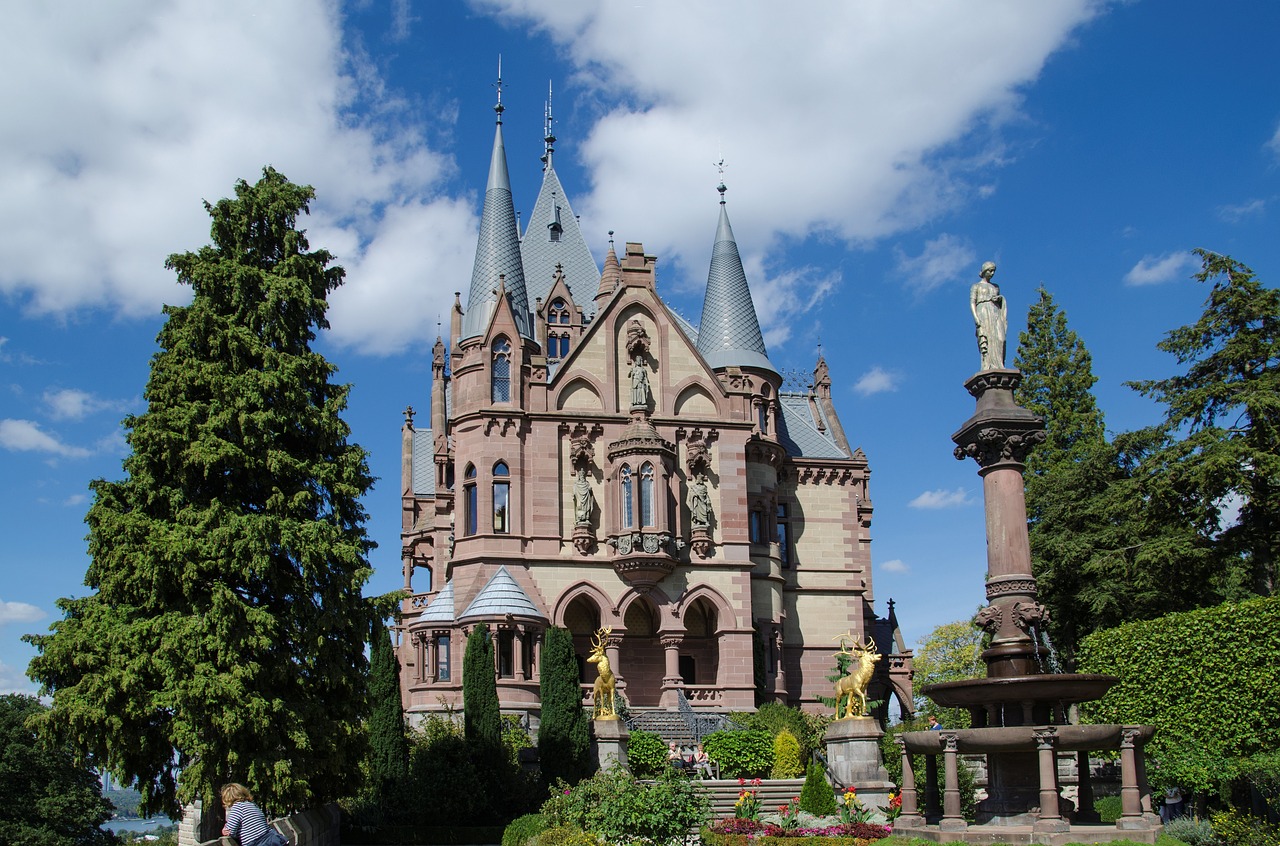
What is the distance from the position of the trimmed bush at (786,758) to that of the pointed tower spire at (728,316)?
738 inches

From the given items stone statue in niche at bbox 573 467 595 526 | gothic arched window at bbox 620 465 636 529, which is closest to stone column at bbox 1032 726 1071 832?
gothic arched window at bbox 620 465 636 529

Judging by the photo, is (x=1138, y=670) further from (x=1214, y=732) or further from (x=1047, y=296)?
(x=1047, y=296)

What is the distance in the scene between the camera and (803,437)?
55188 millimetres

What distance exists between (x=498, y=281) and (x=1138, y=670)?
28.2m

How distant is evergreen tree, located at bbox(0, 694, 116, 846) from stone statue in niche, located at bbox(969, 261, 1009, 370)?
150 ft

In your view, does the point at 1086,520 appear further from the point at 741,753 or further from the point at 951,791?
the point at 951,791

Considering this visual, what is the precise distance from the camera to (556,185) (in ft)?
201

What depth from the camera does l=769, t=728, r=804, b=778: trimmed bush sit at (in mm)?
36125

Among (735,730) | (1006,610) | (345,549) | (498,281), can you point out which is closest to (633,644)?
(735,730)

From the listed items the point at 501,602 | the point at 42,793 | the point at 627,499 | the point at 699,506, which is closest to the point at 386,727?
the point at 501,602

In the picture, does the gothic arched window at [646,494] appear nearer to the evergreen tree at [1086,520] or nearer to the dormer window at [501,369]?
the dormer window at [501,369]

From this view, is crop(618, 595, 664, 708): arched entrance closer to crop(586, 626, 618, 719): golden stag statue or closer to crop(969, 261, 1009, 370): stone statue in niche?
crop(586, 626, 618, 719): golden stag statue

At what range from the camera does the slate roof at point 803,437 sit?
177ft

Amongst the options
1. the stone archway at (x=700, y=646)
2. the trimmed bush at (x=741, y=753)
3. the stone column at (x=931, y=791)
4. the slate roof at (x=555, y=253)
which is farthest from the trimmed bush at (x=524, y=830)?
the slate roof at (x=555, y=253)
